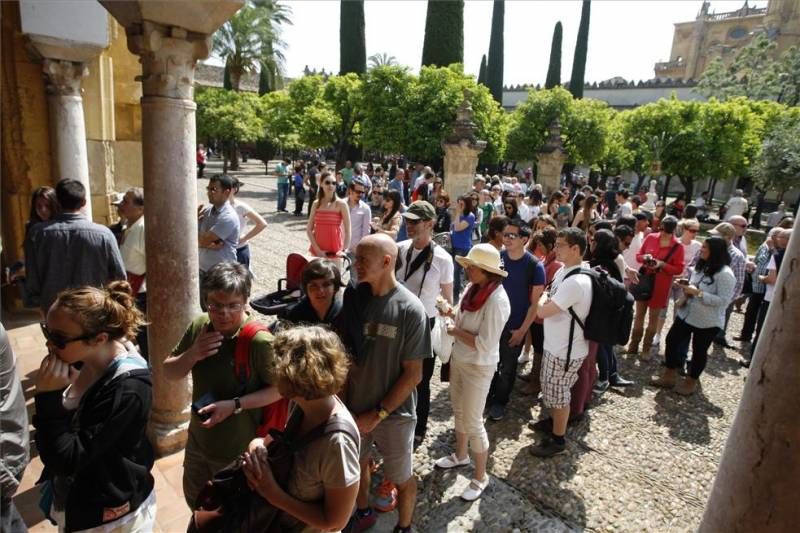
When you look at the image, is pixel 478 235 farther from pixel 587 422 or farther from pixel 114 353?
pixel 114 353

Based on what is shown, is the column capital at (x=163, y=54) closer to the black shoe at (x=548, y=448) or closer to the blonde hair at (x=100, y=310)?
the blonde hair at (x=100, y=310)

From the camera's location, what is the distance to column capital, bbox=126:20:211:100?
10.2ft

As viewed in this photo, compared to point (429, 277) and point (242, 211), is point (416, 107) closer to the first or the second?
point (242, 211)

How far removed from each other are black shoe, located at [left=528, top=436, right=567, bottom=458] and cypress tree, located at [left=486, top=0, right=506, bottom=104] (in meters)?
34.1

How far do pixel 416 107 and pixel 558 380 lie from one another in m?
18.1


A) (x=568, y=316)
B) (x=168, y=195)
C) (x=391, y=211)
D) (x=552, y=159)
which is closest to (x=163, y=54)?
(x=168, y=195)

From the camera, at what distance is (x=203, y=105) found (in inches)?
1070

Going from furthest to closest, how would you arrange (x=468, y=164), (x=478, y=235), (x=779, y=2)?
(x=779, y=2) < (x=468, y=164) < (x=478, y=235)

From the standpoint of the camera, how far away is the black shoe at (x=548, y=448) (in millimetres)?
4016

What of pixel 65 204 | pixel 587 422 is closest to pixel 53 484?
pixel 65 204

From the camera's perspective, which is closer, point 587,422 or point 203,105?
point 587,422

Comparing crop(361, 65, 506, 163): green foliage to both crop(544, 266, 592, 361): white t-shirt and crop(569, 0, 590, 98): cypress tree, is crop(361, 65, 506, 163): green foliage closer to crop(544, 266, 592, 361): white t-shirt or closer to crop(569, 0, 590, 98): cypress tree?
crop(544, 266, 592, 361): white t-shirt

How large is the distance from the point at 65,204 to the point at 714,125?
27.9 meters

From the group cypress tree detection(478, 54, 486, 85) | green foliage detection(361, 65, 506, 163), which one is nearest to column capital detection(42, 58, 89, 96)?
green foliage detection(361, 65, 506, 163)
